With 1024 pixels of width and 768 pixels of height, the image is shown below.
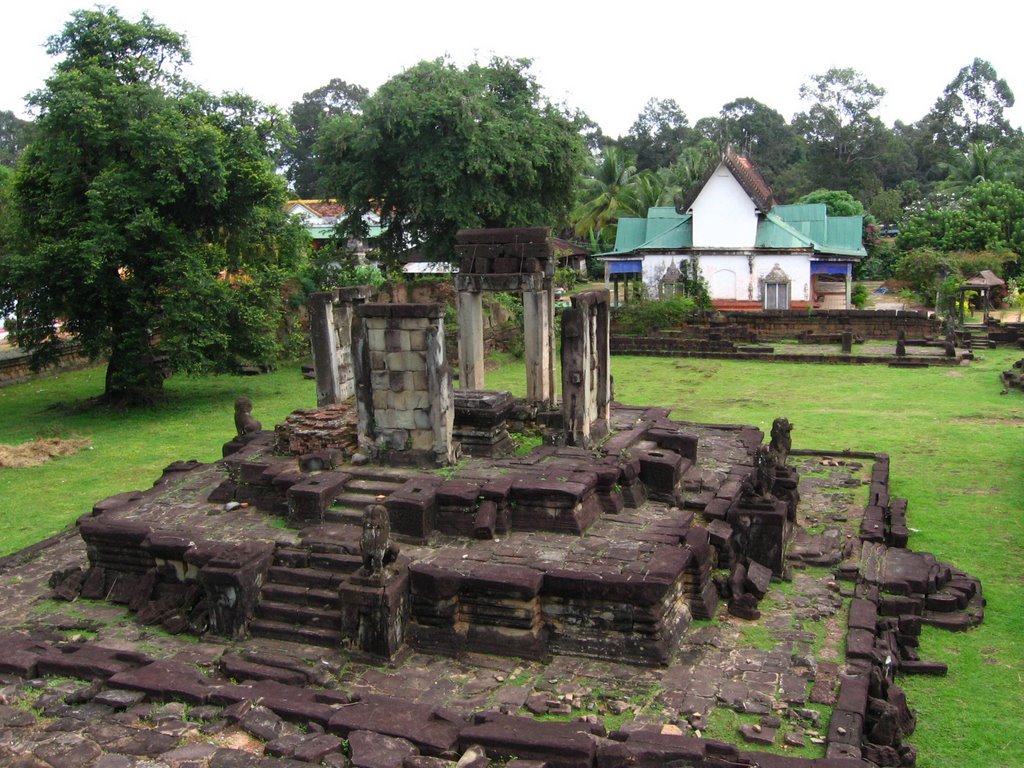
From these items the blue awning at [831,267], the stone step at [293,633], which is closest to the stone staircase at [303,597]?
the stone step at [293,633]

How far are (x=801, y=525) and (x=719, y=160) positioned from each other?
22.3m

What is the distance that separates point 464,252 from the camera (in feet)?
42.0

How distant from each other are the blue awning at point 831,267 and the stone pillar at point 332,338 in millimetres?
22077

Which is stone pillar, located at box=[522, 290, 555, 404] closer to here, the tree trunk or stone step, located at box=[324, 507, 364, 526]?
stone step, located at box=[324, 507, 364, 526]

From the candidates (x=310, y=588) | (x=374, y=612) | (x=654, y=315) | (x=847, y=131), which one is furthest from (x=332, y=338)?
(x=847, y=131)

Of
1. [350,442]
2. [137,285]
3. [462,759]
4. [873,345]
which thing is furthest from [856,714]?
[873,345]

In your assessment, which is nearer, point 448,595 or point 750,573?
point 448,595

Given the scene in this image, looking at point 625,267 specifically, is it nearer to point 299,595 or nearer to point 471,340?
point 471,340

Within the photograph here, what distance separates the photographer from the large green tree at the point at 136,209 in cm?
1716

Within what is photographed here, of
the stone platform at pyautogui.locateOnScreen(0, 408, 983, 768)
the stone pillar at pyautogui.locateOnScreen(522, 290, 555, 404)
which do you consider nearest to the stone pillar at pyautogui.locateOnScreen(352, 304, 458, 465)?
the stone platform at pyautogui.locateOnScreen(0, 408, 983, 768)

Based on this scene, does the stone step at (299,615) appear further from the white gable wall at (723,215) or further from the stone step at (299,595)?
the white gable wall at (723,215)

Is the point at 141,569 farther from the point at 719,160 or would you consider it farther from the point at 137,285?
the point at 719,160

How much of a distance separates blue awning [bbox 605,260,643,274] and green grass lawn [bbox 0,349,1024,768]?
7990 millimetres

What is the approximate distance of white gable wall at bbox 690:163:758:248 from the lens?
103 feet
